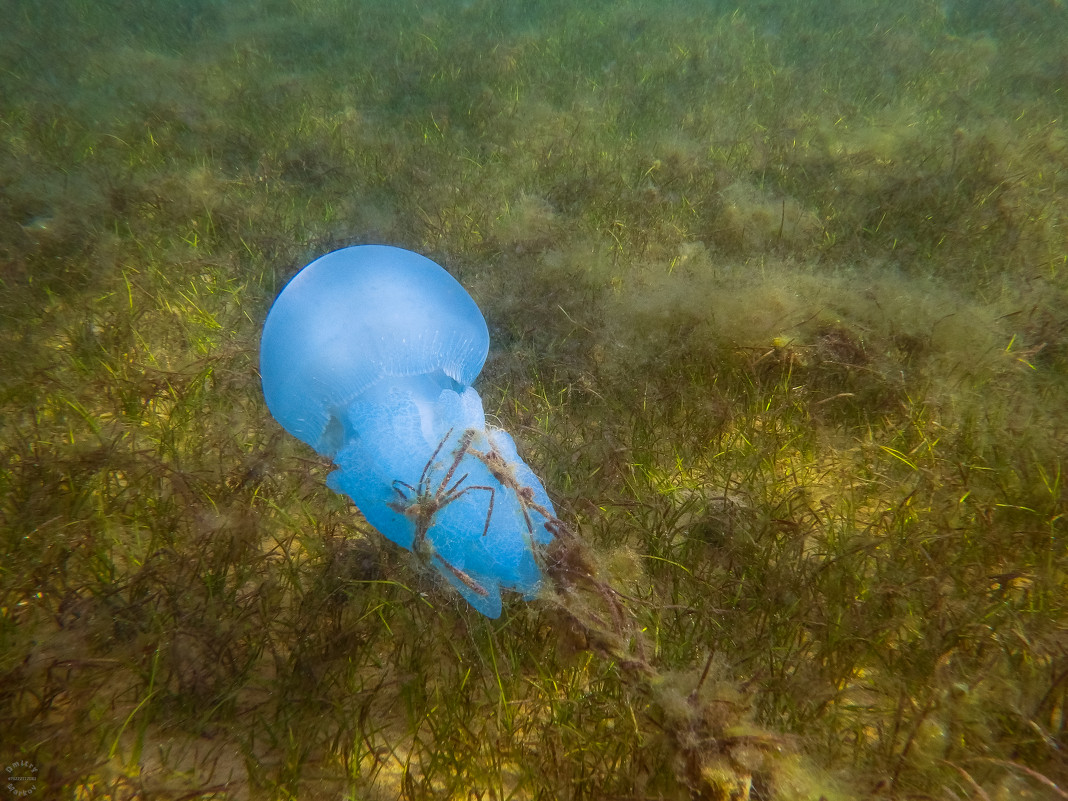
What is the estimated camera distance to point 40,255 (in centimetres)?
339

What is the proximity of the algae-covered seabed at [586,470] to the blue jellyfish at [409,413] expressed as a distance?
0.83ft

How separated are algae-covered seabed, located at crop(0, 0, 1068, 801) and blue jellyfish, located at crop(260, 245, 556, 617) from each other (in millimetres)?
254

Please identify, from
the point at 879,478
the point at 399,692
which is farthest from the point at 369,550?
the point at 879,478

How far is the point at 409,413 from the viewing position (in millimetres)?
1612

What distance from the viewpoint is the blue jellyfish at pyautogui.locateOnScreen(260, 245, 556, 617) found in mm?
1438

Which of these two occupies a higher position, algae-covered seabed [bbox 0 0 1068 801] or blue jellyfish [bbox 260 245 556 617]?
blue jellyfish [bbox 260 245 556 617]

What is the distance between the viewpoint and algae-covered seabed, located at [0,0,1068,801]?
142 centimetres

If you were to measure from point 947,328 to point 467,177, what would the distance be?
384 centimetres

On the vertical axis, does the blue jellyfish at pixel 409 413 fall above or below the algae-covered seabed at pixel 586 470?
above

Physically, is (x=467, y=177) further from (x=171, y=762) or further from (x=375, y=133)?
(x=171, y=762)

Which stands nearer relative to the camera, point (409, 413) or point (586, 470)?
point (409, 413)

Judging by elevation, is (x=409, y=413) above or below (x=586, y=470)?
above

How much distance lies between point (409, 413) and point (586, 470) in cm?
96

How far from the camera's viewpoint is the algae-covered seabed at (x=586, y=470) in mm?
1422
